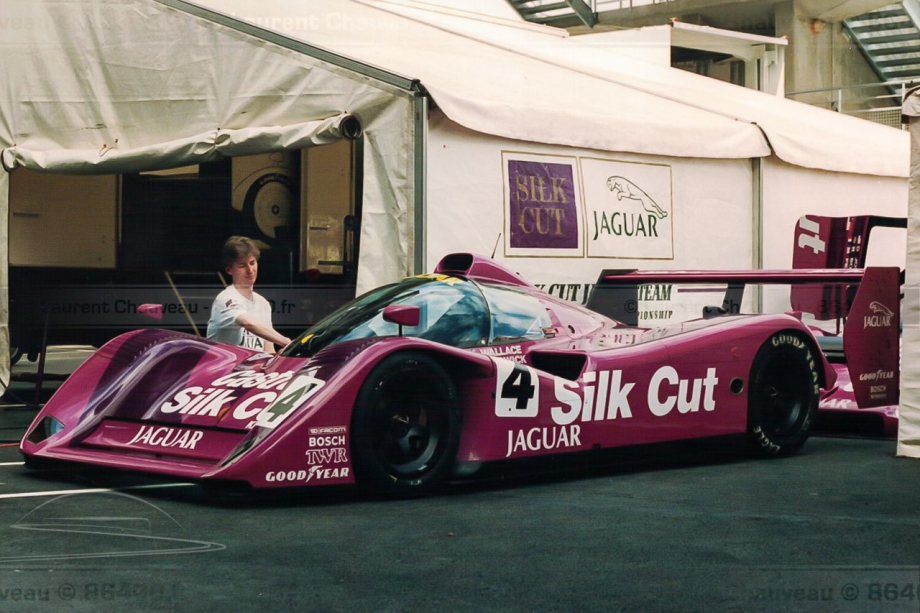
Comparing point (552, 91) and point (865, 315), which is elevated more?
point (552, 91)

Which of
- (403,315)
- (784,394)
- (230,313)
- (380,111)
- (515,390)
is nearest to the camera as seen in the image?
(403,315)

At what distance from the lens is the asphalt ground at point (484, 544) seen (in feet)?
11.6

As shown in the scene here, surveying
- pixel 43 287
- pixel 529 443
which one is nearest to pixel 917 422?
pixel 529 443

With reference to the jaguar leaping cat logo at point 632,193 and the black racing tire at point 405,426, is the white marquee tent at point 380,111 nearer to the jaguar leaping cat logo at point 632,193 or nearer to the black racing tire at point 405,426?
the jaguar leaping cat logo at point 632,193

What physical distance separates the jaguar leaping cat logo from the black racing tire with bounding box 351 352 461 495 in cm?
444

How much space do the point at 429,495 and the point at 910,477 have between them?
2352 mm

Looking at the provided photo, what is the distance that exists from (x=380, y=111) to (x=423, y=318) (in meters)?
2.70

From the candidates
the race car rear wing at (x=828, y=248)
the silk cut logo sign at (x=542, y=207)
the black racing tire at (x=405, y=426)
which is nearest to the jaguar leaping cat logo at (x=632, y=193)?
the silk cut logo sign at (x=542, y=207)

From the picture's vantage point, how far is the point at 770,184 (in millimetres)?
11148

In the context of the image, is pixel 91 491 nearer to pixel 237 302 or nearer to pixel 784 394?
pixel 237 302

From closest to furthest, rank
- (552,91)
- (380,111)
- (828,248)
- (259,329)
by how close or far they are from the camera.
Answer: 1. (259,329)
2. (380,111)
3. (552,91)
4. (828,248)

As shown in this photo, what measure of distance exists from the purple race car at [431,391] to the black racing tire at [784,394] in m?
0.01

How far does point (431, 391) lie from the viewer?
5.38 m

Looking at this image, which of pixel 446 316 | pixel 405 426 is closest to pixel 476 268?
pixel 446 316
